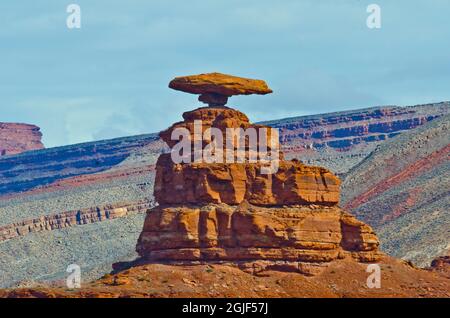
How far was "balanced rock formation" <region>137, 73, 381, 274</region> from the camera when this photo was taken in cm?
12575

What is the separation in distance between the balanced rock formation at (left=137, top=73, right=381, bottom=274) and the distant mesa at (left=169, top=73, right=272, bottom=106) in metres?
1.46

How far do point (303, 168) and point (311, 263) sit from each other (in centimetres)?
546

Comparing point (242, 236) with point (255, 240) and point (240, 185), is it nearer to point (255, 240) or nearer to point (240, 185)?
point (255, 240)

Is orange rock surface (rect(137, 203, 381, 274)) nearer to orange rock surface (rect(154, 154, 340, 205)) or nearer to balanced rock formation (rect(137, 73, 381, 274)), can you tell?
balanced rock formation (rect(137, 73, 381, 274))

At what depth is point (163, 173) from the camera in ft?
421

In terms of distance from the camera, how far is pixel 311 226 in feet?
415

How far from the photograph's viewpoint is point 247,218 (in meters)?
126

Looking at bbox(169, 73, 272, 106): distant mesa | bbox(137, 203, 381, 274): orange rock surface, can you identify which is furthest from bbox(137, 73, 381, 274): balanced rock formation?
bbox(169, 73, 272, 106): distant mesa
